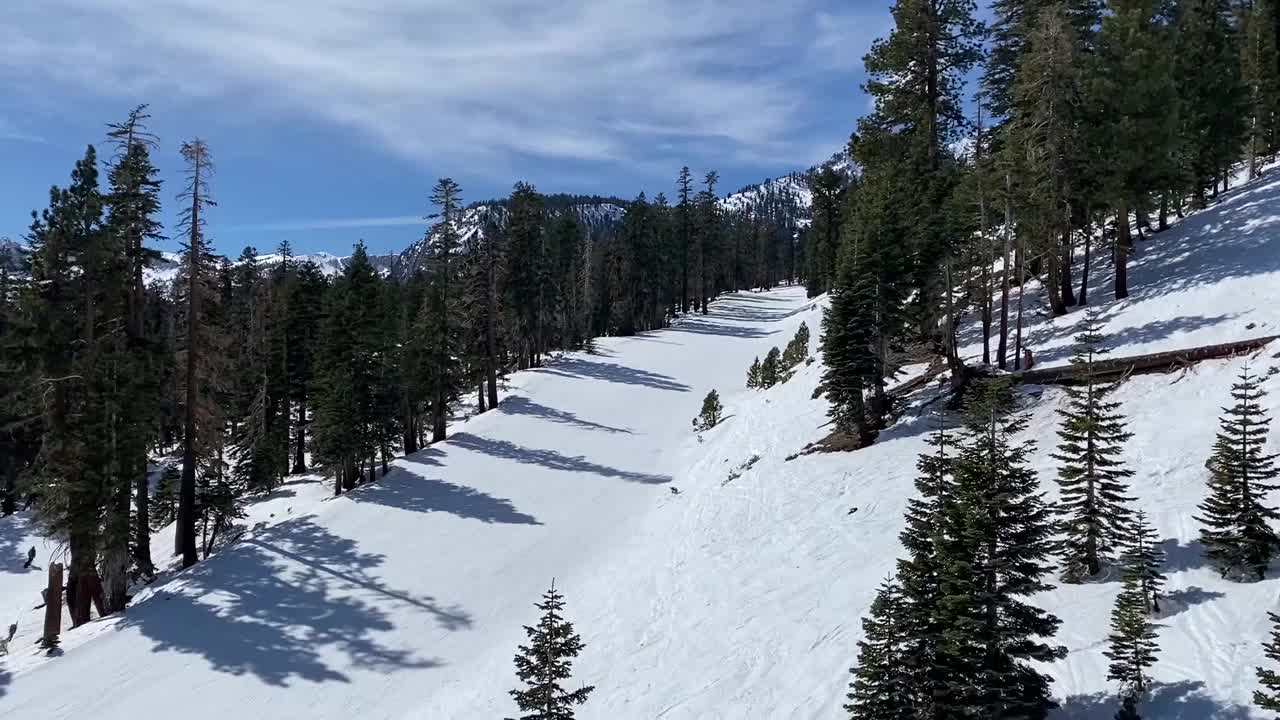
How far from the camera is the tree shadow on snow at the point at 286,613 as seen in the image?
1691 centimetres

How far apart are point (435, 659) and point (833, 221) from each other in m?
62.8

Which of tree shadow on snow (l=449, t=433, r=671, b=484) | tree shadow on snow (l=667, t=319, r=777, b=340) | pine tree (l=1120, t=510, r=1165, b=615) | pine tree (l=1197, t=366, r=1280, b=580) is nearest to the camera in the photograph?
pine tree (l=1120, t=510, r=1165, b=615)

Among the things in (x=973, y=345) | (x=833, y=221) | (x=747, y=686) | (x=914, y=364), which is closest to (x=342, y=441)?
(x=747, y=686)

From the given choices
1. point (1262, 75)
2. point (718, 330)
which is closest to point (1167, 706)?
point (1262, 75)

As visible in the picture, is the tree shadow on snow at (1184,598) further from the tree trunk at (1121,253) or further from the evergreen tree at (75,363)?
the evergreen tree at (75,363)

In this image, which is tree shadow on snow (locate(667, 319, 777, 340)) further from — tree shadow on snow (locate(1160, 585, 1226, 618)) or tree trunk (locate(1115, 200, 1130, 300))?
tree shadow on snow (locate(1160, 585, 1226, 618))

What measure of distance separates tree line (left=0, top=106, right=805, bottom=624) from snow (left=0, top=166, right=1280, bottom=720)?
2594 mm

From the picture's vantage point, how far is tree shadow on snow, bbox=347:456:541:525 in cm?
2639

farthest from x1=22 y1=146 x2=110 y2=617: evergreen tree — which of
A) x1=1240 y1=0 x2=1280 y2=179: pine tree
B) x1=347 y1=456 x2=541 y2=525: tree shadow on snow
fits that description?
x1=1240 y1=0 x2=1280 y2=179: pine tree

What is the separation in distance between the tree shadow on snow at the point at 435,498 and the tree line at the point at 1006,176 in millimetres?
13259

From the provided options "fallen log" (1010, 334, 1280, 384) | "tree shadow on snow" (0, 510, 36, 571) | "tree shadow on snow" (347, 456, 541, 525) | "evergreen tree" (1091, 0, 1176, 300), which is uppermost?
"evergreen tree" (1091, 0, 1176, 300)

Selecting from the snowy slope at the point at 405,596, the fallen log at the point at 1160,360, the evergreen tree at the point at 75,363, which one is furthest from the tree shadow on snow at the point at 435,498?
the fallen log at the point at 1160,360

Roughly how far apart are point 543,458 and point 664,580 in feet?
49.2

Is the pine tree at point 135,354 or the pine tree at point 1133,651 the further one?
the pine tree at point 135,354
